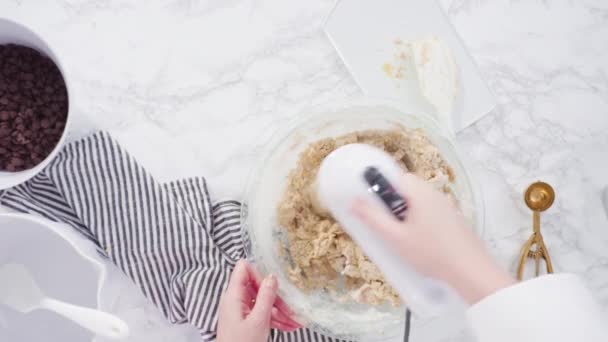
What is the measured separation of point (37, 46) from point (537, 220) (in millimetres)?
640

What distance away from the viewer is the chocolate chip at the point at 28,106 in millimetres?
689

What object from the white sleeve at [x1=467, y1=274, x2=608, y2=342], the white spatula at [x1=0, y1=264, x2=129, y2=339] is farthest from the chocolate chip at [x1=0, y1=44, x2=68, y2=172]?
the white sleeve at [x1=467, y1=274, x2=608, y2=342]

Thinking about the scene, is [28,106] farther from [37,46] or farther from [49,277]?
[49,277]

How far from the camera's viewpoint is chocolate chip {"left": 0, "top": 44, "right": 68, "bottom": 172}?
2.26 ft

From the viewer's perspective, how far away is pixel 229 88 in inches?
30.7

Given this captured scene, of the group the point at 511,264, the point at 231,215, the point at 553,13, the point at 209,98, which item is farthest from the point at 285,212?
the point at 553,13

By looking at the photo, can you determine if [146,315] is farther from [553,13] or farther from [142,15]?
[553,13]

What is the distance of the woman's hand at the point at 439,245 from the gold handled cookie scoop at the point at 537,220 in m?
0.26

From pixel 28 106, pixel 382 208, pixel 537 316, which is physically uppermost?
pixel 28 106

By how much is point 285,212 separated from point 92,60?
323 millimetres

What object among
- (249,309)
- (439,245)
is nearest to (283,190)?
(249,309)

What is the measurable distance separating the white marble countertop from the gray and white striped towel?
0.10ft

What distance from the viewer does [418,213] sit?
1.69 feet

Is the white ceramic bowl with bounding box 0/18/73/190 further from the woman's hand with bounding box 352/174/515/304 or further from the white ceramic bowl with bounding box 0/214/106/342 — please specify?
the woman's hand with bounding box 352/174/515/304
